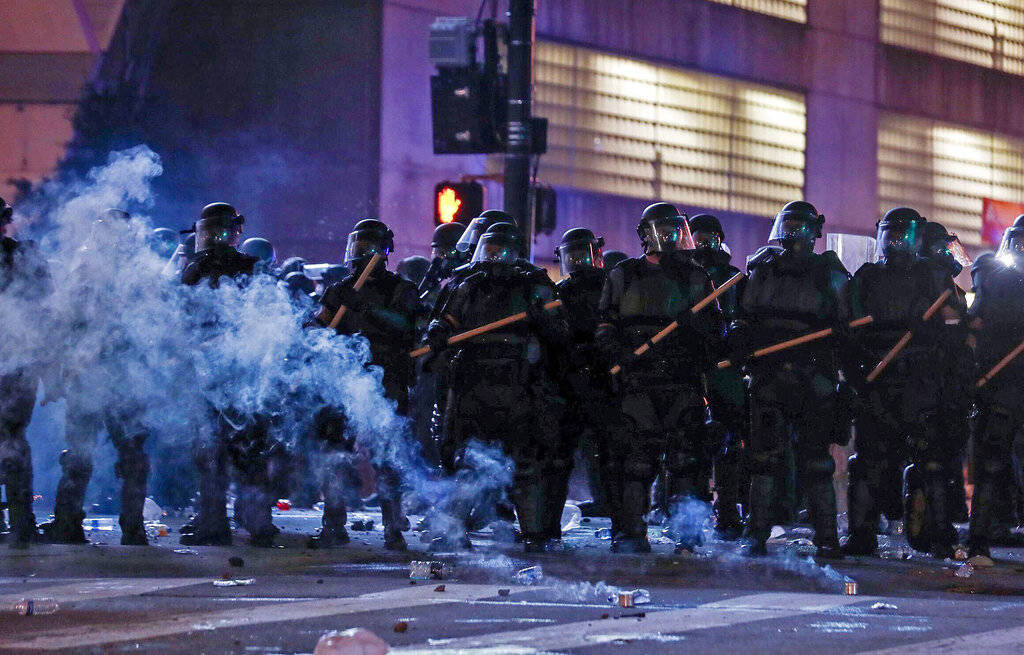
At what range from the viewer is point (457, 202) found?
54.2 feet

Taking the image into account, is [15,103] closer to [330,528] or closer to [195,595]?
[330,528]

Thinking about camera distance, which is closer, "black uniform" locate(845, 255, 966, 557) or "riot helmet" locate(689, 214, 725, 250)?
"black uniform" locate(845, 255, 966, 557)

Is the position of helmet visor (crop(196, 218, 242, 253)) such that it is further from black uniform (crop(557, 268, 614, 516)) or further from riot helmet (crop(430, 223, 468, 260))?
riot helmet (crop(430, 223, 468, 260))

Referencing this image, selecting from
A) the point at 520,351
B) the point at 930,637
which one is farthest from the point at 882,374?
the point at 930,637

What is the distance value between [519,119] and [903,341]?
5.29 m

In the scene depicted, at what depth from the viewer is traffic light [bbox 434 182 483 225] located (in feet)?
54.0

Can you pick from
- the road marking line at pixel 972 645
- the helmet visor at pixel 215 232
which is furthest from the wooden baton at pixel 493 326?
the road marking line at pixel 972 645

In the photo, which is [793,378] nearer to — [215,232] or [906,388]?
[906,388]

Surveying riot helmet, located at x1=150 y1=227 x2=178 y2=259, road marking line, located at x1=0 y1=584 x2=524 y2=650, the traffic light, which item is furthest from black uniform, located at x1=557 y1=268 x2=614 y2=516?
the traffic light

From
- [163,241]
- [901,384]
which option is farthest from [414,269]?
[901,384]

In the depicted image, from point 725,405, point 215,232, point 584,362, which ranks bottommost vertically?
point 725,405

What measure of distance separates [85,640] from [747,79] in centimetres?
1926

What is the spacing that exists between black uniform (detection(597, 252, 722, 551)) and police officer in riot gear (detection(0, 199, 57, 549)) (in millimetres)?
3391

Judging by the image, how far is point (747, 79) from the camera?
2564cm
